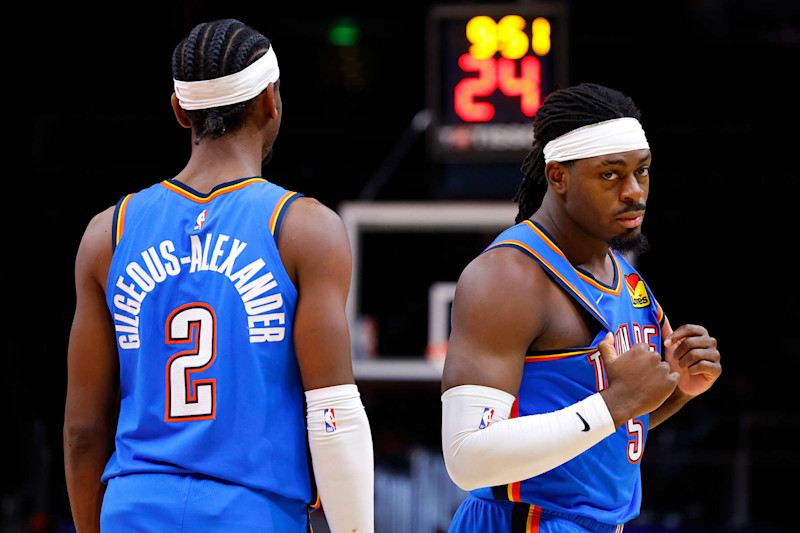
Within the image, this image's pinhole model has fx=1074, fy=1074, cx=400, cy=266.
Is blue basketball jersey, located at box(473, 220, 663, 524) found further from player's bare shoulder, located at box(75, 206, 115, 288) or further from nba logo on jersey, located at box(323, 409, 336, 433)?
player's bare shoulder, located at box(75, 206, 115, 288)

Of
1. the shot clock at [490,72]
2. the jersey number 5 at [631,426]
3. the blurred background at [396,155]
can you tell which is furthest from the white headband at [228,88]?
the blurred background at [396,155]

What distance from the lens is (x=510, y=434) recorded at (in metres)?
2.24

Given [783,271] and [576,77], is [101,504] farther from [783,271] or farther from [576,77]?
[783,271]

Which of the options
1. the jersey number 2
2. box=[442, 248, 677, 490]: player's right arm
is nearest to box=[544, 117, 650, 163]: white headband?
box=[442, 248, 677, 490]: player's right arm

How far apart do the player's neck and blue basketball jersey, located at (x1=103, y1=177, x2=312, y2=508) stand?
8 cm

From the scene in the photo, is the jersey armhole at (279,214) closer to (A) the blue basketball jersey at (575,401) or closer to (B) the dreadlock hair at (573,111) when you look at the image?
(A) the blue basketball jersey at (575,401)

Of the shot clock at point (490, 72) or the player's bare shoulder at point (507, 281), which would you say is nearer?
the player's bare shoulder at point (507, 281)

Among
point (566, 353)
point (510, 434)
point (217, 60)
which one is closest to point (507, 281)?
point (566, 353)

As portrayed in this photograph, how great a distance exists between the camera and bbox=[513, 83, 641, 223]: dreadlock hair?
8.23 ft

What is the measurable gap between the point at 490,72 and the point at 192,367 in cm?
512

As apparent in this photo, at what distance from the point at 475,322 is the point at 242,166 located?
596 mm

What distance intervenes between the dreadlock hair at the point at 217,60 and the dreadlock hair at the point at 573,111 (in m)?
0.71

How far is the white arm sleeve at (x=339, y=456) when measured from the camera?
82.4 inches

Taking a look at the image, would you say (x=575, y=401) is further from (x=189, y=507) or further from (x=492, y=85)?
(x=492, y=85)
